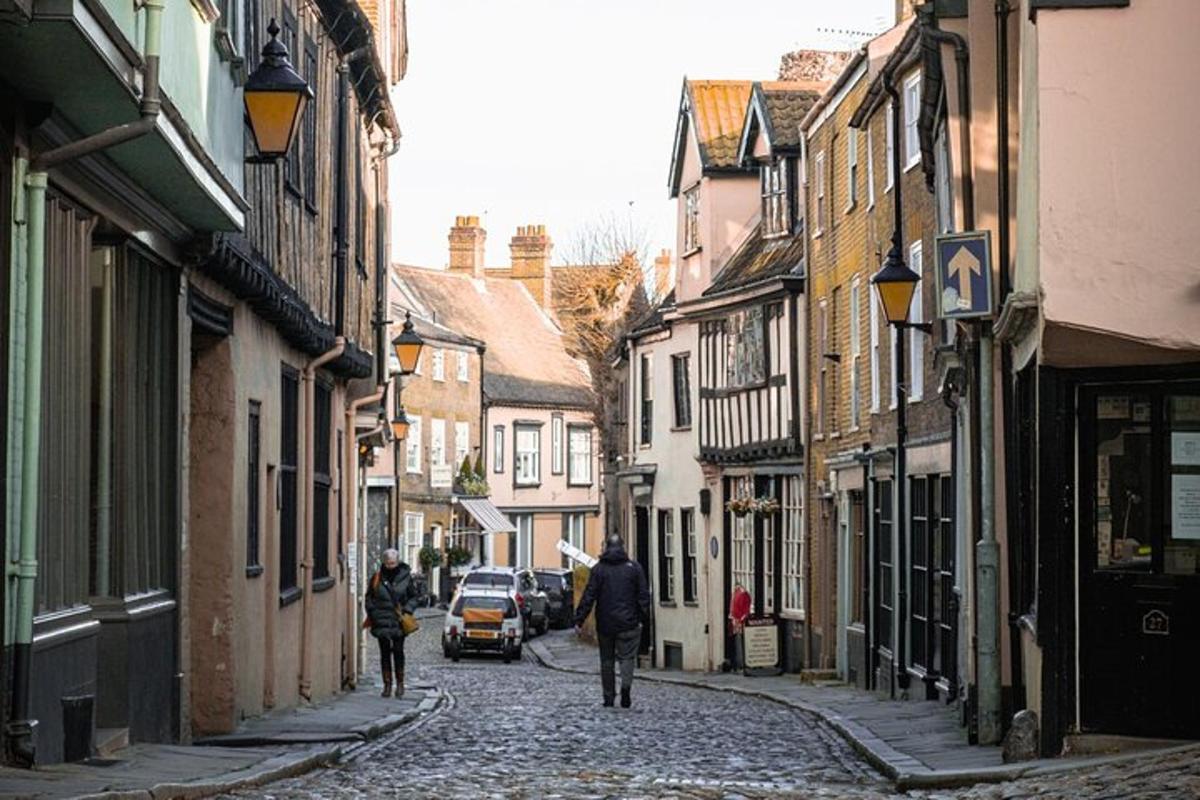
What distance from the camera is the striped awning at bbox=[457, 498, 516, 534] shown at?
69.2m

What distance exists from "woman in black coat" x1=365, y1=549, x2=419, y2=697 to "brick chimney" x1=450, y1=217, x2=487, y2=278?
53.5m

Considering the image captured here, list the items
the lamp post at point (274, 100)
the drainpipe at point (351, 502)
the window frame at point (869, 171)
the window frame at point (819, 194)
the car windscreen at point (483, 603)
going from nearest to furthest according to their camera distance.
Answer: the lamp post at point (274, 100), the drainpipe at point (351, 502), the window frame at point (869, 171), the window frame at point (819, 194), the car windscreen at point (483, 603)

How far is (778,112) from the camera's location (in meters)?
37.6

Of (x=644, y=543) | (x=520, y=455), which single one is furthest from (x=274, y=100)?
(x=520, y=455)

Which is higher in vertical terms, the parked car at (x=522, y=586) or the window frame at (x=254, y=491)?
the window frame at (x=254, y=491)

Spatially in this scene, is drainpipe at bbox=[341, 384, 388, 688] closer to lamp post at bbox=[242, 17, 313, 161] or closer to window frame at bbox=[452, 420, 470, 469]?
lamp post at bbox=[242, 17, 313, 161]

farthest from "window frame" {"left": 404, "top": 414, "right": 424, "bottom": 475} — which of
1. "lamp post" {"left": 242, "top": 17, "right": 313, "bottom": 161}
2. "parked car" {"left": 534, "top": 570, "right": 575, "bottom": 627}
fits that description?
"lamp post" {"left": 242, "top": 17, "right": 313, "bottom": 161}

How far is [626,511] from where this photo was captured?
4769 centimetres

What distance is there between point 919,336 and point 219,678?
10.5m

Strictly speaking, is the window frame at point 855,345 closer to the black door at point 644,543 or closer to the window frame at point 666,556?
the window frame at point 666,556

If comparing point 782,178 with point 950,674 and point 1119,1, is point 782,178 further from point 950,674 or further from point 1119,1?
point 1119,1

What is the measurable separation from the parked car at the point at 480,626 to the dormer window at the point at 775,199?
1039cm

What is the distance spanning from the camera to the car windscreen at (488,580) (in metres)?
47.8

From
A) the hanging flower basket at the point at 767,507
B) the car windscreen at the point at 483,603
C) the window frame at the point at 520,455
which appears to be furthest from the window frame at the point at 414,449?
the hanging flower basket at the point at 767,507
